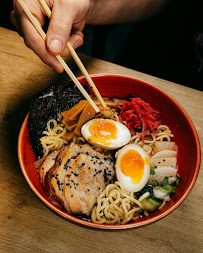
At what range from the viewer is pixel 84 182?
144 centimetres

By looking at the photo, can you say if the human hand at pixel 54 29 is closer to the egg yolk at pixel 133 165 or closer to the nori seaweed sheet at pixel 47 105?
the nori seaweed sheet at pixel 47 105

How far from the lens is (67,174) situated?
1442mm

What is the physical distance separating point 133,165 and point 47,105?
798 mm

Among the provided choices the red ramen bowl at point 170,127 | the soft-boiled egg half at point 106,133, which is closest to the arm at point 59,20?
the red ramen bowl at point 170,127

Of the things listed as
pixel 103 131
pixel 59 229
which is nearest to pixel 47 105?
pixel 103 131

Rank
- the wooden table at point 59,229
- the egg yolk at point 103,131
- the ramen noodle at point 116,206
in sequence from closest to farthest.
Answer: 1. the wooden table at point 59,229
2. the ramen noodle at point 116,206
3. the egg yolk at point 103,131

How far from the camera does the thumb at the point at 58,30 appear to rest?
53.7 inches

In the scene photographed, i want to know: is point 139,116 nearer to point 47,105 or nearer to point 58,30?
point 47,105

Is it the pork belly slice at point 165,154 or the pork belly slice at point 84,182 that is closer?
the pork belly slice at point 84,182

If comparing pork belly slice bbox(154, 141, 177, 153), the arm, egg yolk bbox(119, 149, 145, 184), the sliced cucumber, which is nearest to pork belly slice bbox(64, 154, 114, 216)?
egg yolk bbox(119, 149, 145, 184)

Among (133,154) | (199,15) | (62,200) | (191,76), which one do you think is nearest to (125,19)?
(199,15)

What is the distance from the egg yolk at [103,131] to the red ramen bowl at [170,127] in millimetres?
333

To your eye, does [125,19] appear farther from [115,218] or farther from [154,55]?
[115,218]

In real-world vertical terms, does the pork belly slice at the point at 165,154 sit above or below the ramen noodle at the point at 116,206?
above
